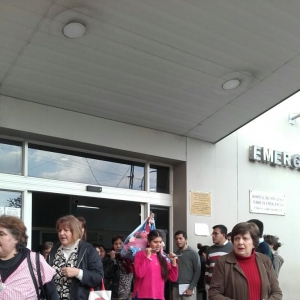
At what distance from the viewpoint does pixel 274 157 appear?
9086mm

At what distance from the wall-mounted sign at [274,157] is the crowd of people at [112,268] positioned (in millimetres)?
2805

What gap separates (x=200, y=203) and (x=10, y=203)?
316 centimetres

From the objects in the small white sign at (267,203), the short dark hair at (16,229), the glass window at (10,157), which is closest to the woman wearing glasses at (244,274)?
the short dark hair at (16,229)

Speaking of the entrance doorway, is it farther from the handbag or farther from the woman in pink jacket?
the handbag

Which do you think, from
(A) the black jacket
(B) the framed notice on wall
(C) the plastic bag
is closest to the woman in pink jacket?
(C) the plastic bag

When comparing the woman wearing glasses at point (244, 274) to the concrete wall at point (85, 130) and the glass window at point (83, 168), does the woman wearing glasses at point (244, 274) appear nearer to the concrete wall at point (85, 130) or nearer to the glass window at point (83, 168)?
the concrete wall at point (85, 130)

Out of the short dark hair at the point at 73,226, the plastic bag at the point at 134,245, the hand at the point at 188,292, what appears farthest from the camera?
the hand at the point at 188,292

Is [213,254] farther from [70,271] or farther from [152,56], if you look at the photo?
[70,271]

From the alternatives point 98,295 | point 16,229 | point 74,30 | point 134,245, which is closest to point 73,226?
point 98,295

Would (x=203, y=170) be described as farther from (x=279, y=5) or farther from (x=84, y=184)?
(x=279, y=5)

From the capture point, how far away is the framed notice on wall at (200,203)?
7.71 meters

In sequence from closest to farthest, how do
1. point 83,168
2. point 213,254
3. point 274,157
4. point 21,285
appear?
point 21,285 < point 213,254 < point 83,168 < point 274,157

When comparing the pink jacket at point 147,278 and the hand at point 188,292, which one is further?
the hand at point 188,292

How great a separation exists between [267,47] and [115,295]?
147 inches
